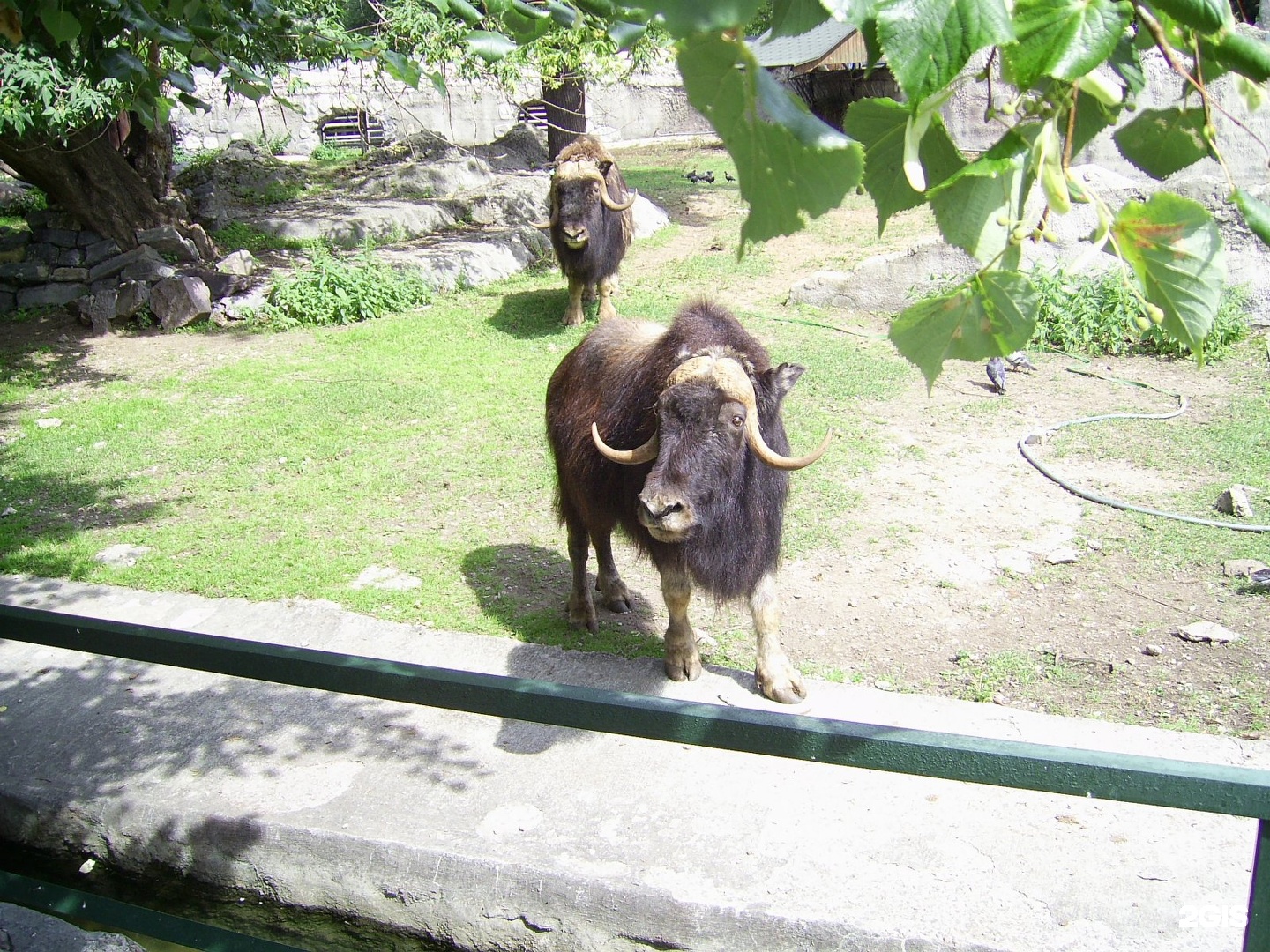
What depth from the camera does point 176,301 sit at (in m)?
9.66

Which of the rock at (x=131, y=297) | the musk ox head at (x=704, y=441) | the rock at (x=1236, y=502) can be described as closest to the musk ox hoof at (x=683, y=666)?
the musk ox head at (x=704, y=441)

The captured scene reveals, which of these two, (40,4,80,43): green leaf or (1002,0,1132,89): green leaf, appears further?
(40,4,80,43): green leaf

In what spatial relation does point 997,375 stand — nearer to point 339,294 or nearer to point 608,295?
point 608,295

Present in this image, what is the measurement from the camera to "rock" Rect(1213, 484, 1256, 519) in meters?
5.21

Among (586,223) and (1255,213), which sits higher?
(1255,213)

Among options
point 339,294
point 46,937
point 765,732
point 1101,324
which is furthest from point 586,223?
point 765,732

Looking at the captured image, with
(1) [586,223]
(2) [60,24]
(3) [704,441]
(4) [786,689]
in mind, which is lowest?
(4) [786,689]

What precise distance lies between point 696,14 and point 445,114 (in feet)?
70.4

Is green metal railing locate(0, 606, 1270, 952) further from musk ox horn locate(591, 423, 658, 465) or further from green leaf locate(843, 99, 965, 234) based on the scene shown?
musk ox horn locate(591, 423, 658, 465)

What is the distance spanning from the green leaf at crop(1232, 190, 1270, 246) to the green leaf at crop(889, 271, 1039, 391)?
6.6 inches

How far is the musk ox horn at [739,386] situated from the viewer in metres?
3.38

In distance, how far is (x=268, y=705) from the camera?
403 cm

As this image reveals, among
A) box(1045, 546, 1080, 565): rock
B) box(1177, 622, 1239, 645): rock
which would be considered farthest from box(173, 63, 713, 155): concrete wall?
box(1177, 622, 1239, 645): rock

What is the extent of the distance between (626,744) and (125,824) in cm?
169
